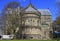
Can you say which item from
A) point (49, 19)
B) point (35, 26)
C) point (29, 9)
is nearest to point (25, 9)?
point (29, 9)

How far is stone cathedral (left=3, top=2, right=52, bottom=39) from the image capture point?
6425cm

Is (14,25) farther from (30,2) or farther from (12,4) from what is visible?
(30,2)

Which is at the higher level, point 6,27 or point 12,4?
point 12,4

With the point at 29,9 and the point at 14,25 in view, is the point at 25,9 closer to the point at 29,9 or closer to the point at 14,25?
the point at 29,9

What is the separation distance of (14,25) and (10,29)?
2.52 meters

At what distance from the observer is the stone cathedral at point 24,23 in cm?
6425

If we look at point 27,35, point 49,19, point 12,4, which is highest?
point 12,4

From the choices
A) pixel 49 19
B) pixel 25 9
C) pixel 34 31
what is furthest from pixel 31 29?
pixel 49 19

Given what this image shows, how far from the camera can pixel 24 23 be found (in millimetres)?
70375

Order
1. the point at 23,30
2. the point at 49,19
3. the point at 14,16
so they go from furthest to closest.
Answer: the point at 49,19 → the point at 23,30 → the point at 14,16

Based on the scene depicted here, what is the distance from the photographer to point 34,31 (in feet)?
229

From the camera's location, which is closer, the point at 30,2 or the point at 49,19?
the point at 30,2

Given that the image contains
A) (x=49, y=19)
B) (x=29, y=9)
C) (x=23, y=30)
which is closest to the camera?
(x=23, y=30)

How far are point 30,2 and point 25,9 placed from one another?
5062 millimetres
